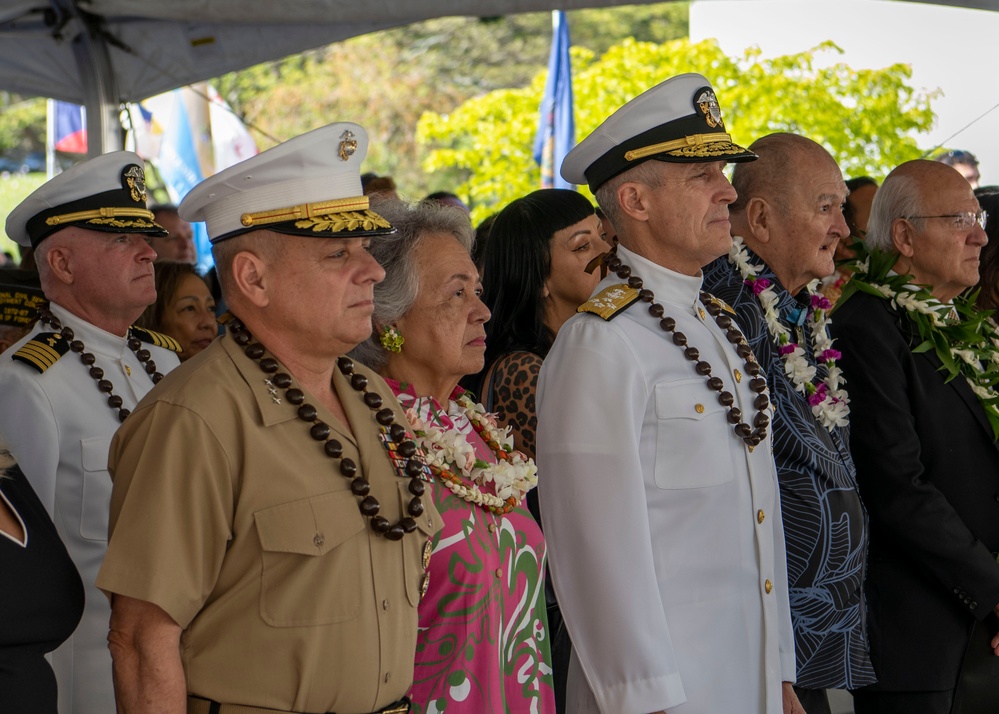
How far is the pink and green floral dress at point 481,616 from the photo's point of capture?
257cm

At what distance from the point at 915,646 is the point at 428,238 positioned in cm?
213

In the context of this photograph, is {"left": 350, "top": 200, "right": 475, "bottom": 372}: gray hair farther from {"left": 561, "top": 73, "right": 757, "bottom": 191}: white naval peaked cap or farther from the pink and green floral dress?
{"left": 561, "top": 73, "right": 757, "bottom": 191}: white naval peaked cap

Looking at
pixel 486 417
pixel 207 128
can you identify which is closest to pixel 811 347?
pixel 486 417

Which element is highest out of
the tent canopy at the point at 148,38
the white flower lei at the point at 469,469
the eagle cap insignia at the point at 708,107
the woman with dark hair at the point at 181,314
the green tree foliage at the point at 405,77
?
the green tree foliage at the point at 405,77

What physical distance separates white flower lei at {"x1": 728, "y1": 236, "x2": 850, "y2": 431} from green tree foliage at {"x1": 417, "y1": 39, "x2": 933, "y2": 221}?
7.80 metres

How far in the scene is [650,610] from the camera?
2.68 meters

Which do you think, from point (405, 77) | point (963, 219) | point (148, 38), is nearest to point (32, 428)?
point (963, 219)

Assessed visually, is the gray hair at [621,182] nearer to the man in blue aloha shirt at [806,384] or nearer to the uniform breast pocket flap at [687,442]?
the uniform breast pocket flap at [687,442]

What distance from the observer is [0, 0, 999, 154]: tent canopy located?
5730mm

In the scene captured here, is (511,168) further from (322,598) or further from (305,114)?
(305,114)

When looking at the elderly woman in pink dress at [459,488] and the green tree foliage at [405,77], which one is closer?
the elderly woman in pink dress at [459,488]

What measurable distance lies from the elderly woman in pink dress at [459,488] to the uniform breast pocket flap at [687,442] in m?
0.33

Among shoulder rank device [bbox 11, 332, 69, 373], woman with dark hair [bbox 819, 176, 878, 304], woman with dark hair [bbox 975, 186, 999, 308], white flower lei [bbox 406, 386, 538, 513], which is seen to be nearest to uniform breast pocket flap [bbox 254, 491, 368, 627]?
white flower lei [bbox 406, 386, 538, 513]

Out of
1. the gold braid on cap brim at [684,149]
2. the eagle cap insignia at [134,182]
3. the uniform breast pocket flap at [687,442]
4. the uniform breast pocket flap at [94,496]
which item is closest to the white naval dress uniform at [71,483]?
the uniform breast pocket flap at [94,496]
